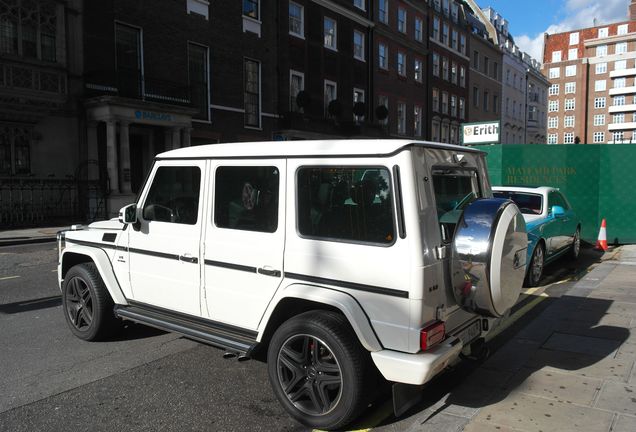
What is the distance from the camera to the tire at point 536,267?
25.1 ft

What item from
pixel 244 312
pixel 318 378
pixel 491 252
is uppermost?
pixel 491 252

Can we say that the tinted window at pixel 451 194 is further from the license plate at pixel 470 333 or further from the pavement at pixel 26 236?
the pavement at pixel 26 236

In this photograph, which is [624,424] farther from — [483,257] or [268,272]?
[268,272]

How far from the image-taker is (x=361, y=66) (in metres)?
33.0

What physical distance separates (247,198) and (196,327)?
113 cm

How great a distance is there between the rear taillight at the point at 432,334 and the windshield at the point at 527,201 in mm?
5858

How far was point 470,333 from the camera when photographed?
3.68m

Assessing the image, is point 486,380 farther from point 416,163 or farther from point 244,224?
point 244,224

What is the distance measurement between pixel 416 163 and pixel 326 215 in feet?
2.29

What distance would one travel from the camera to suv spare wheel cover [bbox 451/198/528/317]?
3.24m

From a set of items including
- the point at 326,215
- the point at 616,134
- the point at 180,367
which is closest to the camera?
the point at 326,215

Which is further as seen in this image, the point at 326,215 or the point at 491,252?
the point at 326,215

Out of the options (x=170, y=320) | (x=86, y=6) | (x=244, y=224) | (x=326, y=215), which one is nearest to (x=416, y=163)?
(x=326, y=215)

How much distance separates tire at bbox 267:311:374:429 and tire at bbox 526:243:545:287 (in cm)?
520
